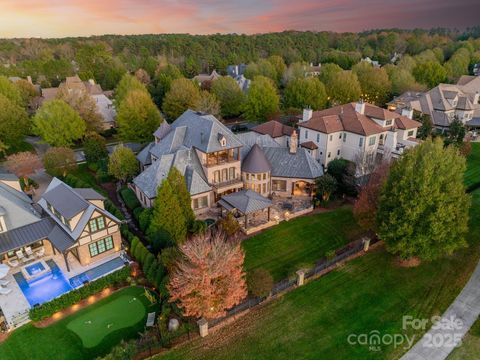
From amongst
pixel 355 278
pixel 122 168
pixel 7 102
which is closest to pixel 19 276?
pixel 122 168

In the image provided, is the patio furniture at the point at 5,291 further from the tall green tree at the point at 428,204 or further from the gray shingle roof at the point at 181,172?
the tall green tree at the point at 428,204

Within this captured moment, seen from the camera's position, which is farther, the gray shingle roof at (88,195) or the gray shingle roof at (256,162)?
the gray shingle roof at (256,162)

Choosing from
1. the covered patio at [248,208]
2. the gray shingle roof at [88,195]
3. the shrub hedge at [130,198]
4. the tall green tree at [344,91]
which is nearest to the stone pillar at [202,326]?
the covered patio at [248,208]

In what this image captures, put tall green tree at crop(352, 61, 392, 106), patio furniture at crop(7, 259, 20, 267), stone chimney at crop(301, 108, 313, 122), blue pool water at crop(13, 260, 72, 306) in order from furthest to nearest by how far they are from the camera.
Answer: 1. tall green tree at crop(352, 61, 392, 106)
2. stone chimney at crop(301, 108, 313, 122)
3. patio furniture at crop(7, 259, 20, 267)
4. blue pool water at crop(13, 260, 72, 306)

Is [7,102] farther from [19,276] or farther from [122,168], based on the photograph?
[19,276]

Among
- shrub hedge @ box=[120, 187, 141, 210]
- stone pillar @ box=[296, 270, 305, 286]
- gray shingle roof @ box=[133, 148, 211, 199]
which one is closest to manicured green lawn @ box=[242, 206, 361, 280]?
stone pillar @ box=[296, 270, 305, 286]

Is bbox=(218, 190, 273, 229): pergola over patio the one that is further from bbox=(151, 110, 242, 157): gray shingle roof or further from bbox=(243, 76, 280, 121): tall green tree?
bbox=(243, 76, 280, 121): tall green tree
